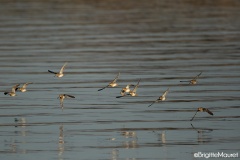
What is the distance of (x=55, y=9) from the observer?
5981 cm

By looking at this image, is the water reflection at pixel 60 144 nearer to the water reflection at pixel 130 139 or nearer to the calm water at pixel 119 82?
the calm water at pixel 119 82

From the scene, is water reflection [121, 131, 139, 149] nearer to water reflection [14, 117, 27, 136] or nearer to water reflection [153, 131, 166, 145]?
water reflection [153, 131, 166, 145]

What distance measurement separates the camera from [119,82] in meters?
29.2

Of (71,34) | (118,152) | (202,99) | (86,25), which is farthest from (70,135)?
(86,25)

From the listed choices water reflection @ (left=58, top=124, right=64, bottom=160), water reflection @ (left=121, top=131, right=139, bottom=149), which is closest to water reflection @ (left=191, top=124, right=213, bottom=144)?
water reflection @ (left=121, top=131, right=139, bottom=149)

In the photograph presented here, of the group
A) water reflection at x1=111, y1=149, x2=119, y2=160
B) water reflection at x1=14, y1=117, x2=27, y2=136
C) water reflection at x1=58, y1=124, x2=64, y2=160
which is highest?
water reflection at x1=14, y1=117, x2=27, y2=136

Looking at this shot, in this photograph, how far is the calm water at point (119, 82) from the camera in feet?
66.3

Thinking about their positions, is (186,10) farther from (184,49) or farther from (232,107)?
(232,107)

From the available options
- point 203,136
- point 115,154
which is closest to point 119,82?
point 203,136

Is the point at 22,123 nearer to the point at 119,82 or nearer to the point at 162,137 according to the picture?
the point at 162,137

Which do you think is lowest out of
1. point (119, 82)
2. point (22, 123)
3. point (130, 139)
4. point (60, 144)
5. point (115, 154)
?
point (115, 154)

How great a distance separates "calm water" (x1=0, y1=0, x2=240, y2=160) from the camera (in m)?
20.2

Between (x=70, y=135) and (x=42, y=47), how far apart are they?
1822 centimetres

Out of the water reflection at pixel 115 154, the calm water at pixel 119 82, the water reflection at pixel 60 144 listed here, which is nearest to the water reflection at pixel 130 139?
the calm water at pixel 119 82
